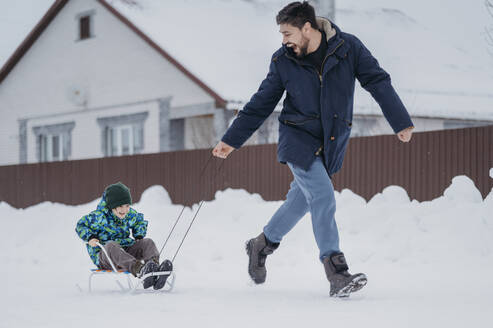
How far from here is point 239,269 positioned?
644cm

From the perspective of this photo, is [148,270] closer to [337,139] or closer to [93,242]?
[93,242]

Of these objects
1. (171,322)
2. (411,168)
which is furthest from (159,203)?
(171,322)

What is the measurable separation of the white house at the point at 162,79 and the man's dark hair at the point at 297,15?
9.55 m

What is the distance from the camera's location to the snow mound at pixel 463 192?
736 cm

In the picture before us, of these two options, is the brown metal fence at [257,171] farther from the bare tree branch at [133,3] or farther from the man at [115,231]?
the bare tree branch at [133,3]

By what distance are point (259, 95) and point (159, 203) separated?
6500 millimetres

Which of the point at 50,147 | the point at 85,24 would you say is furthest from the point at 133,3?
the point at 50,147

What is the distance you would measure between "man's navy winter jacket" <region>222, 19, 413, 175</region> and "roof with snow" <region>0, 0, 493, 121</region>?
1033cm

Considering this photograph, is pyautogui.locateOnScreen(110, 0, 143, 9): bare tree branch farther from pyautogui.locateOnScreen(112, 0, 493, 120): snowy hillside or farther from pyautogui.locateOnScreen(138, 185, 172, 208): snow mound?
pyautogui.locateOnScreen(138, 185, 172, 208): snow mound

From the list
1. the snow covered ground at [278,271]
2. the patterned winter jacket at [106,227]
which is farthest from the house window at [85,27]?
the patterned winter jacket at [106,227]

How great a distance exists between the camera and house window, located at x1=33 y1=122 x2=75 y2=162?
62.8 feet

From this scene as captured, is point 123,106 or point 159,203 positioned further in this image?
point 123,106

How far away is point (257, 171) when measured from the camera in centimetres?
1120

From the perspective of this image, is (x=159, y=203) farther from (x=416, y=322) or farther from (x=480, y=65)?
(x=480, y=65)
